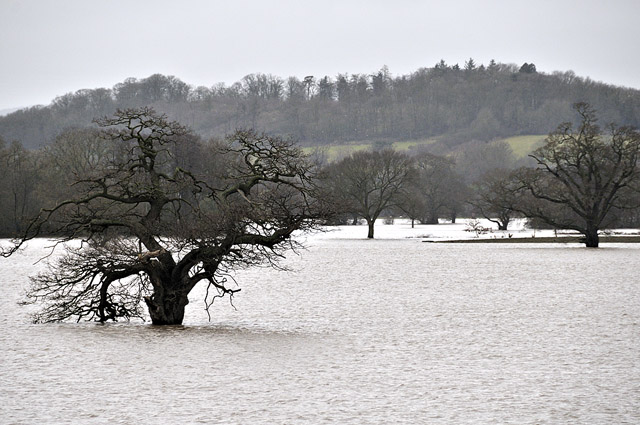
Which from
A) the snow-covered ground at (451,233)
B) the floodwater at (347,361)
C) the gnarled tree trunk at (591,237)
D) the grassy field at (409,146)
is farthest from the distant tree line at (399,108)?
the floodwater at (347,361)

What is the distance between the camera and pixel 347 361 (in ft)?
52.2

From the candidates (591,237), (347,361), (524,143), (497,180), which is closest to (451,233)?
(497,180)

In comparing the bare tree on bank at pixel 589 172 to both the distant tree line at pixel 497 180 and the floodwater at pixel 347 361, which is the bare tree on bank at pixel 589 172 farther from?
the floodwater at pixel 347 361

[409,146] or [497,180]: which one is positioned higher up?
[409,146]

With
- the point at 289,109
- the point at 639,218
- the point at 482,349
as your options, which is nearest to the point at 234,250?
the point at 482,349

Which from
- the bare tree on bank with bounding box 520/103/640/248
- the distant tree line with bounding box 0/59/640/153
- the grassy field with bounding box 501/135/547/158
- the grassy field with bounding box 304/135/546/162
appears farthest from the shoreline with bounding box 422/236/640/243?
the distant tree line with bounding box 0/59/640/153

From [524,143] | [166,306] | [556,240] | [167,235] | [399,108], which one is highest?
[399,108]

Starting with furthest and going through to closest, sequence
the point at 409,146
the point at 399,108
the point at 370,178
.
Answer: the point at 399,108 → the point at 409,146 → the point at 370,178

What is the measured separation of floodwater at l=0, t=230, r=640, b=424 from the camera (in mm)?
12074

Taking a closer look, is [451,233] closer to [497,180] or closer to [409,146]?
[497,180]

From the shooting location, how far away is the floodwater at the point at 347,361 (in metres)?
12.1

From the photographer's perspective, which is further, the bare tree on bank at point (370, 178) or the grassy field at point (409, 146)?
the grassy field at point (409, 146)

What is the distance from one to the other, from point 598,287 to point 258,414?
20.7m

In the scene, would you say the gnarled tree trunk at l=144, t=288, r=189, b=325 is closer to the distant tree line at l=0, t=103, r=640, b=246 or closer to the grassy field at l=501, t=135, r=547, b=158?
the distant tree line at l=0, t=103, r=640, b=246
